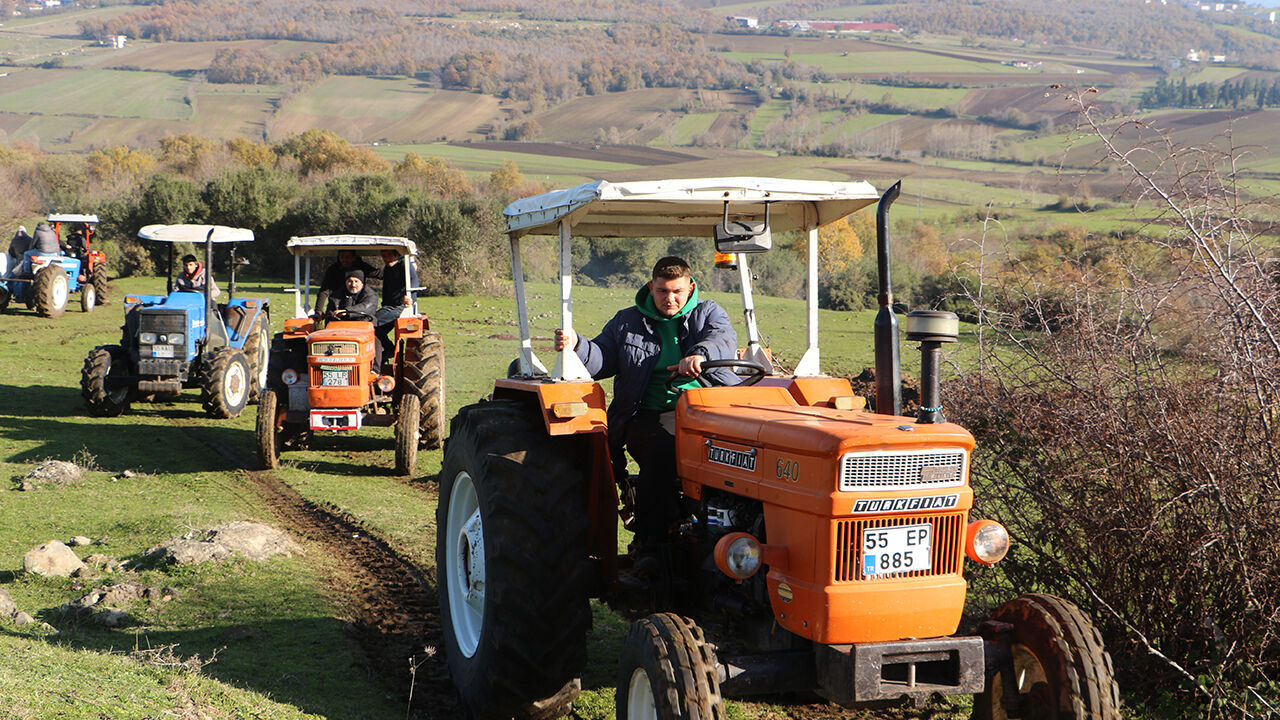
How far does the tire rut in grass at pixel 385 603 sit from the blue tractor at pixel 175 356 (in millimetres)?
4204

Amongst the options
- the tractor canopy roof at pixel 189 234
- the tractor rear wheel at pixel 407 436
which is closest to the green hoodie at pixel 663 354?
the tractor rear wheel at pixel 407 436

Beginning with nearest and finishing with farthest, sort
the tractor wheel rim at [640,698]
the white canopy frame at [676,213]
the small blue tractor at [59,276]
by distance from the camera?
1. the tractor wheel rim at [640,698]
2. the white canopy frame at [676,213]
3. the small blue tractor at [59,276]

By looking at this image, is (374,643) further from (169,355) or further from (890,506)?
(169,355)

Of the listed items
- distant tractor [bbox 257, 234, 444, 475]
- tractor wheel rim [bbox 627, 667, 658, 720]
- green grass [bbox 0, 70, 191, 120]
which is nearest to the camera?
tractor wheel rim [bbox 627, 667, 658, 720]

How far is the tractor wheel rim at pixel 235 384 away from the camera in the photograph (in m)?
12.6

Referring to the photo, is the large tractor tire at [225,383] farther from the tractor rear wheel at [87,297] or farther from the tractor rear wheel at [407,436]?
the tractor rear wheel at [87,297]

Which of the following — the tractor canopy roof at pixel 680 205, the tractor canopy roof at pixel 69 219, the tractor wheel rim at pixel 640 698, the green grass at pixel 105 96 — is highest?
the green grass at pixel 105 96

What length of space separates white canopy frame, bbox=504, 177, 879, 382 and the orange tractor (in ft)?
0.05

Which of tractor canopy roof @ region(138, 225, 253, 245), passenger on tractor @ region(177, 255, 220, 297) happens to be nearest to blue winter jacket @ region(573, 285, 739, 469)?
tractor canopy roof @ region(138, 225, 253, 245)

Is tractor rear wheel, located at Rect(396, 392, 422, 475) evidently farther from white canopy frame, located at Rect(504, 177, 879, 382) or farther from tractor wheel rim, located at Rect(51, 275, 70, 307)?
tractor wheel rim, located at Rect(51, 275, 70, 307)

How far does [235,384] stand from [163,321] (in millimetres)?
1122

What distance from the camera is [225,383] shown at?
12.4 m

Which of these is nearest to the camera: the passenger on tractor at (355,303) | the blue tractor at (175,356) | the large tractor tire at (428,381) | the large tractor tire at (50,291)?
the large tractor tire at (428,381)

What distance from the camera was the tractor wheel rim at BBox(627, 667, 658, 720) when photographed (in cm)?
350
